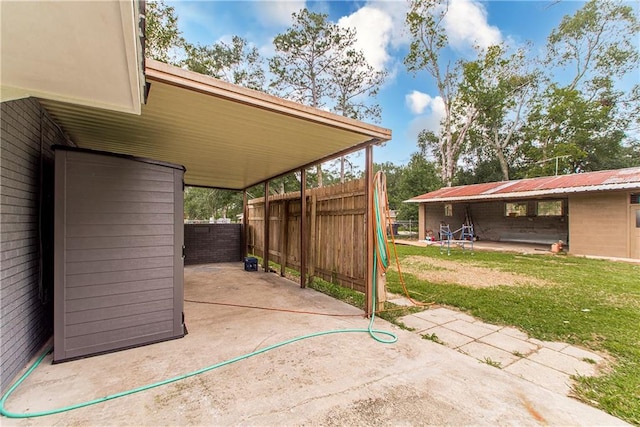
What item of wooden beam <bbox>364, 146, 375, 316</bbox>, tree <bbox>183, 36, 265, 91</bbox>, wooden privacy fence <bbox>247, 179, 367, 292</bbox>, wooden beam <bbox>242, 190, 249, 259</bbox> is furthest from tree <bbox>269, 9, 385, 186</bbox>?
wooden beam <bbox>364, 146, 375, 316</bbox>

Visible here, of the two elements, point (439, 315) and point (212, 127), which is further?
point (439, 315)

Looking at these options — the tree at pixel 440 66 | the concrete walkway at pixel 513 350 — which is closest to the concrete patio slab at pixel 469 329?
the concrete walkway at pixel 513 350

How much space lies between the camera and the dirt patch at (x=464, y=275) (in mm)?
5523

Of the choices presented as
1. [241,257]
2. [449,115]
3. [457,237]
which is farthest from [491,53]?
[241,257]

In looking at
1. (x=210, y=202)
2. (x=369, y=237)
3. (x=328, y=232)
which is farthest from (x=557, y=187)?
(x=210, y=202)

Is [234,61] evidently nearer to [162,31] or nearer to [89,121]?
[162,31]

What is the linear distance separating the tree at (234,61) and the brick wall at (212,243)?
382 inches

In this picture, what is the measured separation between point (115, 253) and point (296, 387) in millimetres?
1990

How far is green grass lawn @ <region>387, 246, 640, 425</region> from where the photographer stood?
212 cm

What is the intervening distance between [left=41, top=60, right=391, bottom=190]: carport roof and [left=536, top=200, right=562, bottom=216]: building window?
1380cm

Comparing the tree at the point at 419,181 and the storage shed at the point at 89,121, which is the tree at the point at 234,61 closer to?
the tree at the point at 419,181

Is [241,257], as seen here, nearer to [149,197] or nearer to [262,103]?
[149,197]

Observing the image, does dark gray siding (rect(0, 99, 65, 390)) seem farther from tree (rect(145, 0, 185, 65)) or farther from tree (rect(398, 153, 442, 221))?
tree (rect(398, 153, 442, 221))

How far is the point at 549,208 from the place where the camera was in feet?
44.4
